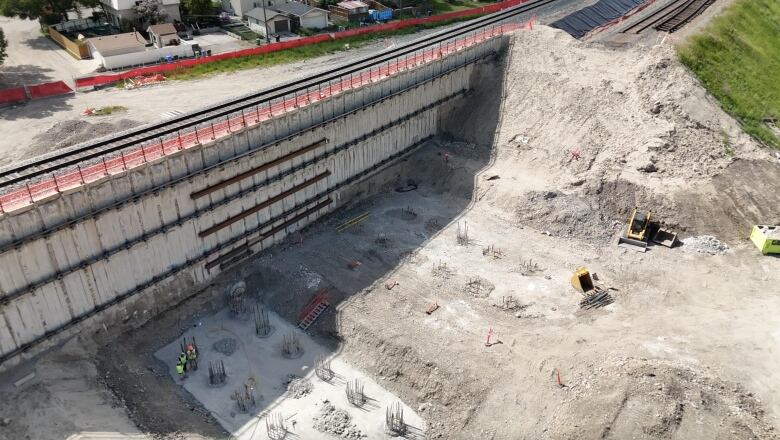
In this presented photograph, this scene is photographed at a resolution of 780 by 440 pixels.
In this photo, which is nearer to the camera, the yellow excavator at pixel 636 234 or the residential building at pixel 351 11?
the yellow excavator at pixel 636 234

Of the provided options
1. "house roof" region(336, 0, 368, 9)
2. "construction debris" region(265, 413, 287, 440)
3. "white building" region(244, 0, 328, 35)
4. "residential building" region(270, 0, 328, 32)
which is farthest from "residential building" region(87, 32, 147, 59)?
"construction debris" region(265, 413, 287, 440)

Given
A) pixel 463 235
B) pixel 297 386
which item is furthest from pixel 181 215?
pixel 463 235

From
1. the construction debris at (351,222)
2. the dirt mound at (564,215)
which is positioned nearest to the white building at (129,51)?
the construction debris at (351,222)

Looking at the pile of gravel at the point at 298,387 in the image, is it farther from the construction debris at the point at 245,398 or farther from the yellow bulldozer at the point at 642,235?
the yellow bulldozer at the point at 642,235

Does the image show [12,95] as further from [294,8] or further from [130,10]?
[294,8]

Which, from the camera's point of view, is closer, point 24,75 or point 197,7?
point 24,75
